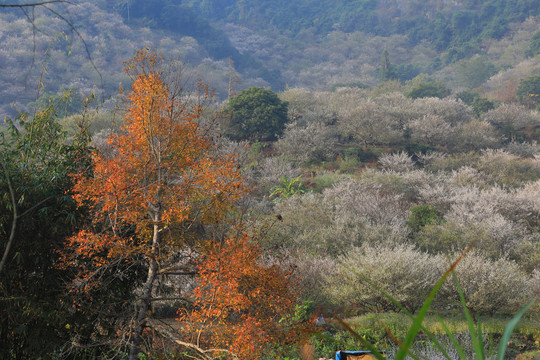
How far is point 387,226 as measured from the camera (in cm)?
1360

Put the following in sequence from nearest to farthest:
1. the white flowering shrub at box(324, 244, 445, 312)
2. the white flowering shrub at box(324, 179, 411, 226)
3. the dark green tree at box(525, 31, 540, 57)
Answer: the white flowering shrub at box(324, 244, 445, 312) < the white flowering shrub at box(324, 179, 411, 226) < the dark green tree at box(525, 31, 540, 57)

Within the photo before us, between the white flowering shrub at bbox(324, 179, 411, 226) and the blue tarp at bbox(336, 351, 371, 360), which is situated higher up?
the blue tarp at bbox(336, 351, 371, 360)

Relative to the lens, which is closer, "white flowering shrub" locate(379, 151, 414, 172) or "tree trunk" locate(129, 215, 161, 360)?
"tree trunk" locate(129, 215, 161, 360)

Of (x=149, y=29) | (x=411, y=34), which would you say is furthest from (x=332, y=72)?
(x=149, y=29)

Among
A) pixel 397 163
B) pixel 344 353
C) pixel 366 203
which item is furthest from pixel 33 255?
pixel 397 163

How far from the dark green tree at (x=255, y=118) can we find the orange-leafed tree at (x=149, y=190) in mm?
19219

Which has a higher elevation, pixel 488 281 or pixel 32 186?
pixel 32 186

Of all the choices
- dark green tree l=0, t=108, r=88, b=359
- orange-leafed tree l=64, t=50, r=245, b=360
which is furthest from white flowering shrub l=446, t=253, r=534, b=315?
dark green tree l=0, t=108, r=88, b=359

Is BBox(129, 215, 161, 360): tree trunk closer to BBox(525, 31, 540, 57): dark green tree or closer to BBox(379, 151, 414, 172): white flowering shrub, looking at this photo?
BBox(379, 151, 414, 172): white flowering shrub

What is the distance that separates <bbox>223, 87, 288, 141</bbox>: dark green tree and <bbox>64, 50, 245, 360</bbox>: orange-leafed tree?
757 inches

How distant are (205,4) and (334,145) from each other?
8664 cm

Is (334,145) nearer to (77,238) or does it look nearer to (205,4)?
(77,238)

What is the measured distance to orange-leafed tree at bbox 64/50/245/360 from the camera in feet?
19.7

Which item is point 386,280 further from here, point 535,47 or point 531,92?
point 535,47
